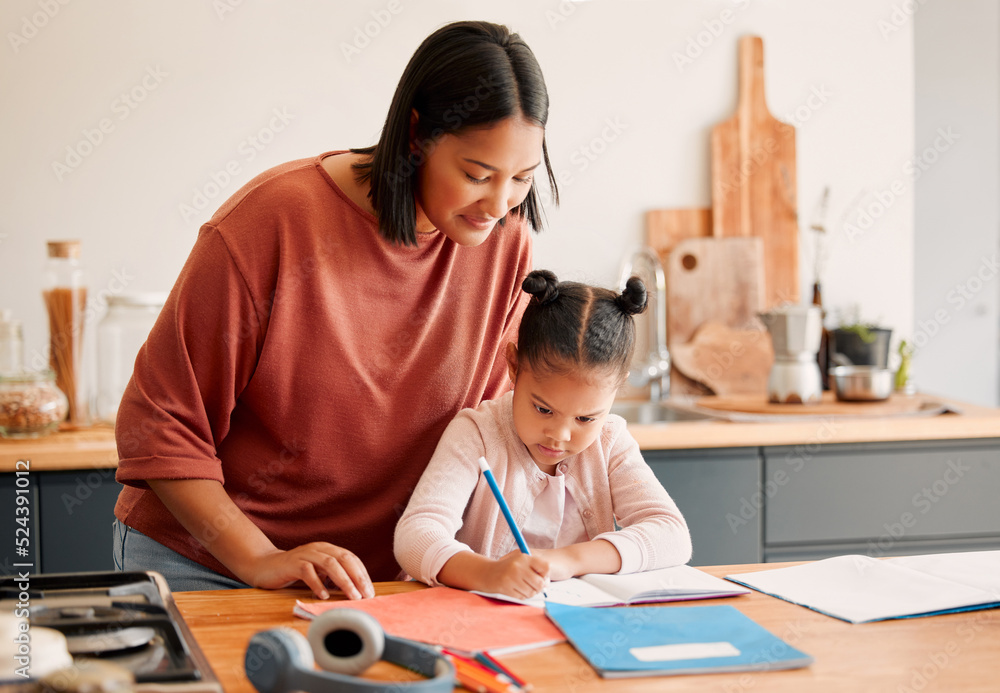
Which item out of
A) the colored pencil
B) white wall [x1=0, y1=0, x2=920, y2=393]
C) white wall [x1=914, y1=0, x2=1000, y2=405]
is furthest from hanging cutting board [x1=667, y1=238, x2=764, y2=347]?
the colored pencil

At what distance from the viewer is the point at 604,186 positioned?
8.63 ft

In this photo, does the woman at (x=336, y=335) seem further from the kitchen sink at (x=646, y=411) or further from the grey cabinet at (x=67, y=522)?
the kitchen sink at (x=646, y=411)

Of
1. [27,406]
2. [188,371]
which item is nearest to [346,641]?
[188,371]

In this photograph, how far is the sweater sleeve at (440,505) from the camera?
42.6 inches

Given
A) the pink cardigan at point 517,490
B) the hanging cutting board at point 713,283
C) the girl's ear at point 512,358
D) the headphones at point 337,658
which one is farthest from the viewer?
the hanging cutting board at point 713,283

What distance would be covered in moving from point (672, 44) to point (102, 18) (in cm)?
150

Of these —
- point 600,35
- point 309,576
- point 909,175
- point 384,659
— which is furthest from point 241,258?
point 909,175

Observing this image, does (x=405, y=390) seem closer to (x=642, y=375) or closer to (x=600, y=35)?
(x=642, y=375)

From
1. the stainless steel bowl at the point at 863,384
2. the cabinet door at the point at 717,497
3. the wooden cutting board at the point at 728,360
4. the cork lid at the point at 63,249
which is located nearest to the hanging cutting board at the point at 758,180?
the wooden cutting board at the point at 728,360

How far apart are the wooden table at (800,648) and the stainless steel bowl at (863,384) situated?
1503mm

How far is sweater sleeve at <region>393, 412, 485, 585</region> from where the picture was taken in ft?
3.55

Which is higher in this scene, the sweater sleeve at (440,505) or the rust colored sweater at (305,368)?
the rust colored sweater at (305,368)

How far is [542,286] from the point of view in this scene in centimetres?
124

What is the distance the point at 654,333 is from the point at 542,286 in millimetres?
1474
